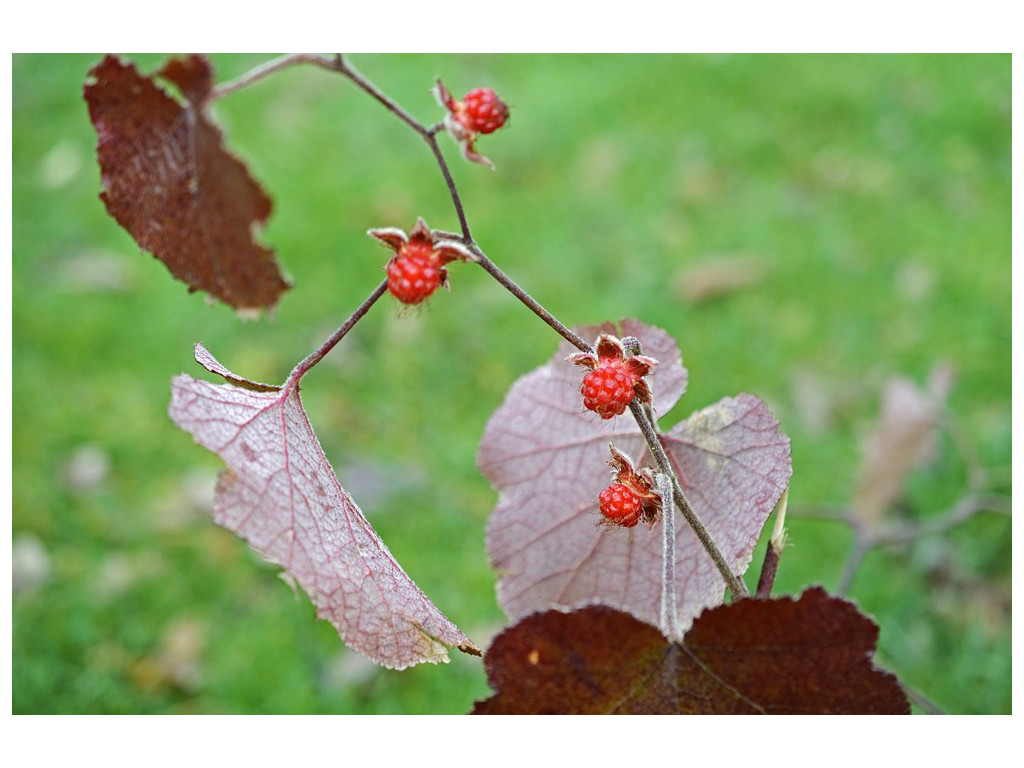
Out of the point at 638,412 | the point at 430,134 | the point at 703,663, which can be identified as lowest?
the point at 703,663

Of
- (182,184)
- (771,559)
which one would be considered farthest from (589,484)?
(182,184)

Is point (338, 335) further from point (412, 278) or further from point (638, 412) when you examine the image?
point (638, 412)

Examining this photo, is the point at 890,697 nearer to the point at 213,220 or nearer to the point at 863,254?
the point at 213,220

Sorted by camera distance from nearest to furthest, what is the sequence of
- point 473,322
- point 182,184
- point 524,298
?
point 524,298 < point 182,184 < point 473,322

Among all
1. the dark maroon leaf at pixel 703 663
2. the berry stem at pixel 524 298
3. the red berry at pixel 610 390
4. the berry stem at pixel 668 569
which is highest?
the berry stem at pixel 524 298

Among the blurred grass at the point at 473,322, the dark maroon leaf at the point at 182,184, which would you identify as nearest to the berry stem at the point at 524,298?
Result: the dark maroon leaf at the point at 182,184

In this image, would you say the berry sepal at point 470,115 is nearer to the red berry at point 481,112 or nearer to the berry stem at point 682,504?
the red berry at point 481,112
